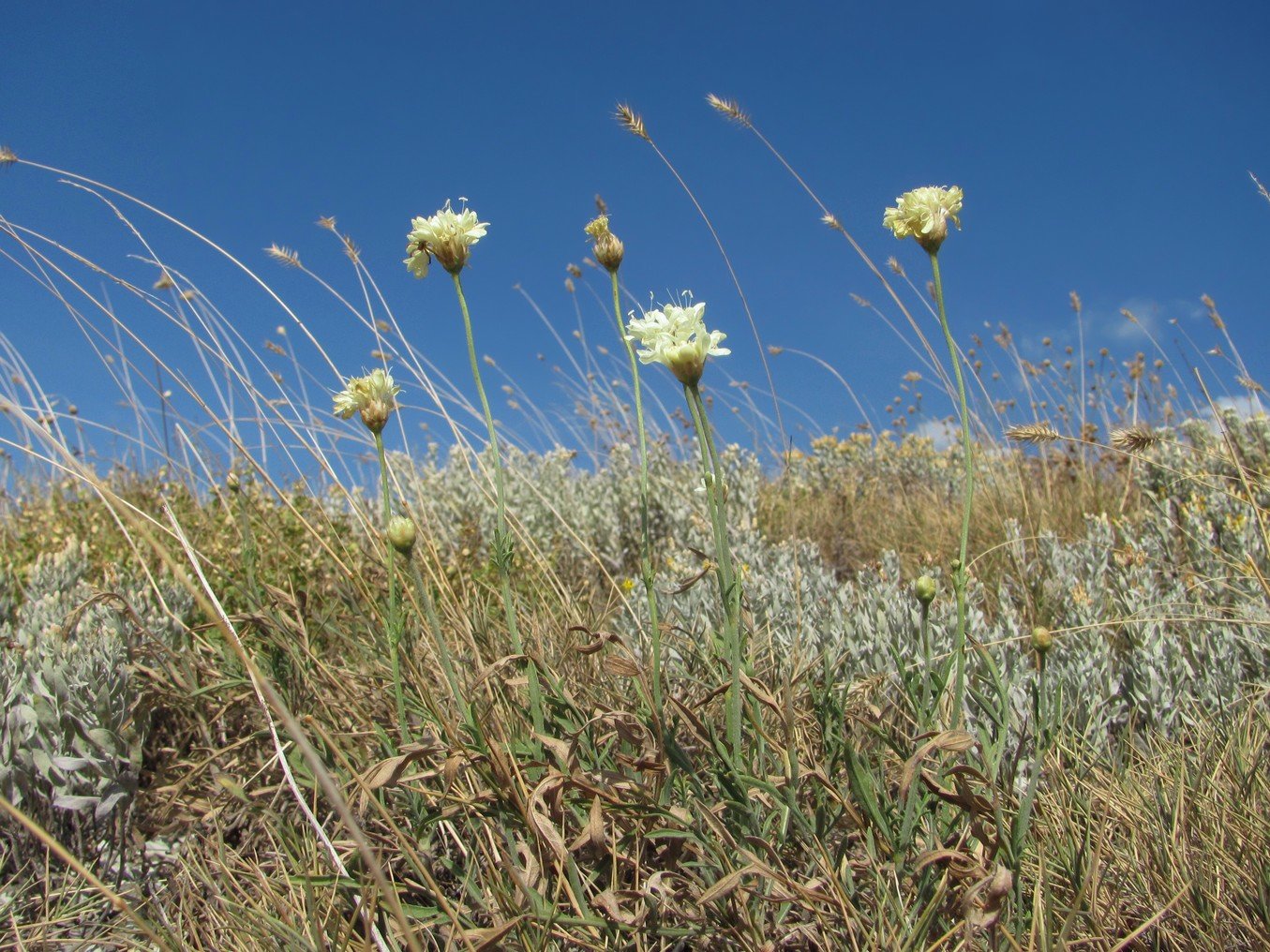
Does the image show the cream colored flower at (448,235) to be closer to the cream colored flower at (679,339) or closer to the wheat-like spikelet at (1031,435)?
the cream colored flower at (679,339)

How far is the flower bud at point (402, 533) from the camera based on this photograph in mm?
1354

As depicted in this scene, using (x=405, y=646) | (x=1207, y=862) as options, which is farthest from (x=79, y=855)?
(x=1207, y=862)

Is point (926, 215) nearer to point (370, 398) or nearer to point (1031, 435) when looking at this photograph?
point (1031, 435)

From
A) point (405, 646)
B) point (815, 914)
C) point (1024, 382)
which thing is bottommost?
point (815, 914)

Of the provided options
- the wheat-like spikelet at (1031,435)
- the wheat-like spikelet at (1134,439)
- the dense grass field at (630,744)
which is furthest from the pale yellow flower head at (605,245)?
the wheat-like spikelet at (1134,439)

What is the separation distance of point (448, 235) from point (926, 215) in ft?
2.73

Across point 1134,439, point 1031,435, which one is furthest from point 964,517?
point 1134,439

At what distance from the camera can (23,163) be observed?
245 cm

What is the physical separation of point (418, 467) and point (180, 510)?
6.24 ft

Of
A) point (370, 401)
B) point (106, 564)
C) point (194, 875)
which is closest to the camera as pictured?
point (370, 401)

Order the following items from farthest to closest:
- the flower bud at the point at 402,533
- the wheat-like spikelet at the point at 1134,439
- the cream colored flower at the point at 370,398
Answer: the wheat-like spikelet at the point at 1134,439, the cream colored flower at the point at 370,398, the flower bud at the point at 402,533

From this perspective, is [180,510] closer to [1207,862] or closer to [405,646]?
[405,646]

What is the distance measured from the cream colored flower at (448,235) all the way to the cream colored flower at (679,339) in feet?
1.30

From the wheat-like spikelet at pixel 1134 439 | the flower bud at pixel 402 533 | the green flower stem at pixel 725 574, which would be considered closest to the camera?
the green flower stem at pixel 725 574
